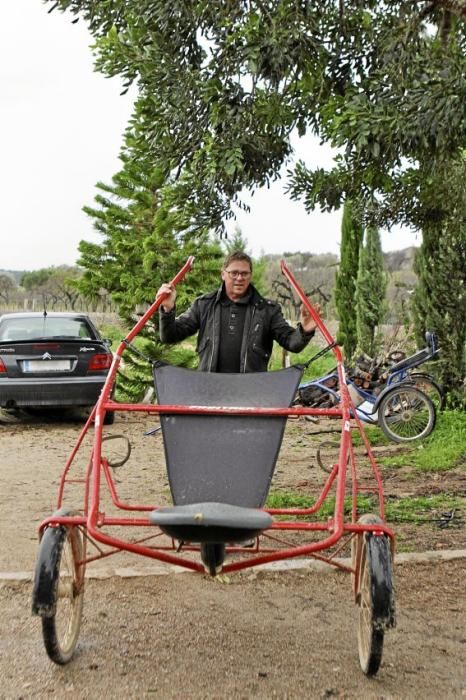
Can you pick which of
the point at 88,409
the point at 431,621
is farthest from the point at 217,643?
the point at 88,409

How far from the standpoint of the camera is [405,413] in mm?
10008

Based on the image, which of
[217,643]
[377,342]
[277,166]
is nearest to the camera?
[217,643]

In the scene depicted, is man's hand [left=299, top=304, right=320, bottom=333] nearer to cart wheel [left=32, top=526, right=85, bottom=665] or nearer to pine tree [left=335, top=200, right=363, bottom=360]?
cart wheel [left=32, top=526, right=85, bottom=665]

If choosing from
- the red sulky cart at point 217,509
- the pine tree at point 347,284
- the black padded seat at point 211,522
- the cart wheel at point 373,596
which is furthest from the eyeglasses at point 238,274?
the pine tree at point 347,284

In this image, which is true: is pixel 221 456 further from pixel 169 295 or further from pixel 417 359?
pixel 417 359

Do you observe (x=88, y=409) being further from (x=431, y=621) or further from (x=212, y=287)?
(x=431, y=621)

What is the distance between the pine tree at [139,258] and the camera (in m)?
14.1

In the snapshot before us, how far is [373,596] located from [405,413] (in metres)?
6.95

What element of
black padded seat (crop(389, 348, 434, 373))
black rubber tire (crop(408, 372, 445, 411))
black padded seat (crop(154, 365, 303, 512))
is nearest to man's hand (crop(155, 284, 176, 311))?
black padded seat (crop(154, 365, 303, 512))

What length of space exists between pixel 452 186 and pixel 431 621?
Answer: 5584mm

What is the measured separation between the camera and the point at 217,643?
3807 millimetres

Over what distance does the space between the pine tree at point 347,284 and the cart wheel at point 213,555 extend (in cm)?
1796

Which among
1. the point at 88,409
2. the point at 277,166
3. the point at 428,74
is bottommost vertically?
the point at 88,409

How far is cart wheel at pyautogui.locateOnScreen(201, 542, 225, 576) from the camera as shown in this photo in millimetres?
3420
